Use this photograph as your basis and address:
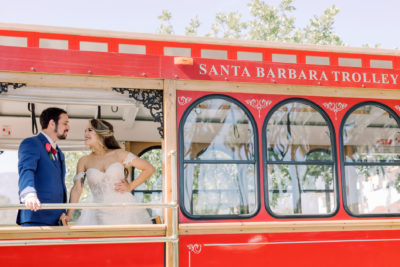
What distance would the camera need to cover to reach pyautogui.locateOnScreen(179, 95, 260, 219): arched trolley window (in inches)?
155

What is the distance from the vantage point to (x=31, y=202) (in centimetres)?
327

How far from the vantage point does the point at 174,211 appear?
360 cm

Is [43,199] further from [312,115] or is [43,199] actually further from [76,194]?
[312,115]

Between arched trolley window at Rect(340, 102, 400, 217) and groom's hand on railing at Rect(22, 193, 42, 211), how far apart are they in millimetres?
2583

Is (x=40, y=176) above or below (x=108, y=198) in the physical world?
above

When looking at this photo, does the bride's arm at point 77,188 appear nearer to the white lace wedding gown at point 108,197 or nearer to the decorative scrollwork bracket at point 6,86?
the white lace wedding gown at point 108,197

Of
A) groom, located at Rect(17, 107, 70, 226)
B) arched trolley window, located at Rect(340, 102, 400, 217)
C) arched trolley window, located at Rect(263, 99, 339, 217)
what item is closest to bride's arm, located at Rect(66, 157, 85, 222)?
groom, located at Rect(17, 107, 70, 226)

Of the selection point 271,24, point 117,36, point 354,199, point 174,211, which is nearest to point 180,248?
point 174,211

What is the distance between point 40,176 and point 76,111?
147 centimetres

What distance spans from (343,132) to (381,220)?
33.4 inches

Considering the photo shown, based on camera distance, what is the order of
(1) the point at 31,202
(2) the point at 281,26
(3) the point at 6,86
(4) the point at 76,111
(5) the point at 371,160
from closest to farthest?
1. (1) the point at 31,202
2. (3) the point at 6,86
3. (5) the point at 371,160
4. (4) the point at 76,111
5. (2) the point at 281,26

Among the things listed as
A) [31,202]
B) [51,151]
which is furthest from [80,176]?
[31,202]

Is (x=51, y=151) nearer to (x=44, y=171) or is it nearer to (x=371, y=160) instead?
(x=44, y=171)

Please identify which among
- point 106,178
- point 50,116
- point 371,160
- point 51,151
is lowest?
point 106,178
